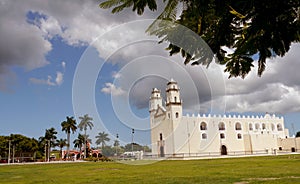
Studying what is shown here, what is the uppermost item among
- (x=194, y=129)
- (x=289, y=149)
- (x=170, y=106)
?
(x=170, y=106)

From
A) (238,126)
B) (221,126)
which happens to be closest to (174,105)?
(221,126)

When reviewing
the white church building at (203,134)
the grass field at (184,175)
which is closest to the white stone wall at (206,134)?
the white church building at (203,134)

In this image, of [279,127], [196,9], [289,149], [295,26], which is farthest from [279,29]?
[279,127]

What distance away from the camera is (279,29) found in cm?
278

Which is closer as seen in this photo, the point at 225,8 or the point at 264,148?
the point at 225,8

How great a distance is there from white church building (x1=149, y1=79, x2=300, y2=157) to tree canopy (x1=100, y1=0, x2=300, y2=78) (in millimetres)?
56817

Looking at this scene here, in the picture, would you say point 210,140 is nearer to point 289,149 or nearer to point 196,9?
point 289,149

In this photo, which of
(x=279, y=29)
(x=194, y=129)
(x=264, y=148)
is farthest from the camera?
(x=264, y=148)

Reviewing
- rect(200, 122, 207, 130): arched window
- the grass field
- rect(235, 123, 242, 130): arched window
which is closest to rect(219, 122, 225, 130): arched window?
rect(200, 122, 207, 130): arched window

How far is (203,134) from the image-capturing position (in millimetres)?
68688

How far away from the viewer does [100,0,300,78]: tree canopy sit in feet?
8.73

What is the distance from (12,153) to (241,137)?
55.4 metres

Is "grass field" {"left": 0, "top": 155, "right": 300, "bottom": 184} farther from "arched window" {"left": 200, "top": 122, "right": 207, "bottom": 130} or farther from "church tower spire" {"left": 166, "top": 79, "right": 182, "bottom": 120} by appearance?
"arched window" {"left": 200, "top": 122, "right": 207, "bottom": 130}

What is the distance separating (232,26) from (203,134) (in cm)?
6682
